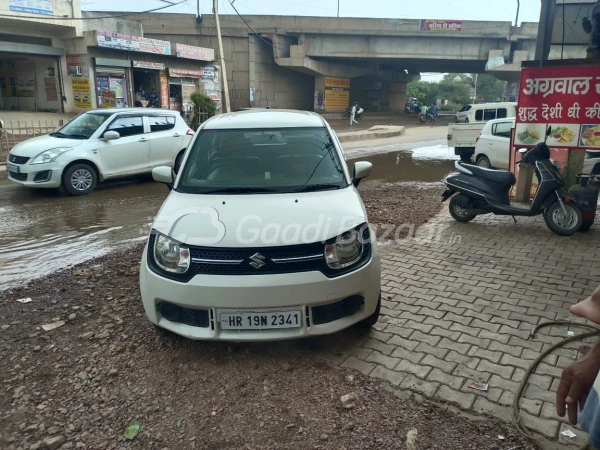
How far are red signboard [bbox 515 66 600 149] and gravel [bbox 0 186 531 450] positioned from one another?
564 cm

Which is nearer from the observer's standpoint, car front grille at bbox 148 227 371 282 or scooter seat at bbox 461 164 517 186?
car front grille at bbox 148 227 371 282

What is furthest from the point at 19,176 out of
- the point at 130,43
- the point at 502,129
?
the point at 130,43

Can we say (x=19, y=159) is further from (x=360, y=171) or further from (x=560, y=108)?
(x=560, y=108)

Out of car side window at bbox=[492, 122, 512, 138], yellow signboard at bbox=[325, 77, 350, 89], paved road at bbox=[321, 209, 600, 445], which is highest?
yellow signboard at bbox=[325, 77, 350, 89]

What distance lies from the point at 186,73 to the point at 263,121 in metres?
24.0

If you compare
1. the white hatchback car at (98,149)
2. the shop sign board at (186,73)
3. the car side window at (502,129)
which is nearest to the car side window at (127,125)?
the white hatchback car at (98,149)

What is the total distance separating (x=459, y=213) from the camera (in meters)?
7.35

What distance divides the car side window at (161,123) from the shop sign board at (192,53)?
16.2m

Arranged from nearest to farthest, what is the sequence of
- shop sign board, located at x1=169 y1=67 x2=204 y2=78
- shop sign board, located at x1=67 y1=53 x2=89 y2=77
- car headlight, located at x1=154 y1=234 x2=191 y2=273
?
1. car headlight, located at x1=154 y1=234 x2=191 y2=273
2. shop sign board, located at x1=67 y1=53 x2=89 y2=77
3. shop sign board, located at x1=169 y1=67 x2=204 y2=78

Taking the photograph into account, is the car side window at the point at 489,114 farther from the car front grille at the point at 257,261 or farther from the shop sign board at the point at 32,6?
the shop sign board at the point at 32,6

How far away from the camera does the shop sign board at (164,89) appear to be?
25.2m

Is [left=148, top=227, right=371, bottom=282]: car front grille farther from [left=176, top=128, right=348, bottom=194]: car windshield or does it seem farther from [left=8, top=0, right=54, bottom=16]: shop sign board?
[left=8, top=0, right=54, bottom=16]: shop sign board

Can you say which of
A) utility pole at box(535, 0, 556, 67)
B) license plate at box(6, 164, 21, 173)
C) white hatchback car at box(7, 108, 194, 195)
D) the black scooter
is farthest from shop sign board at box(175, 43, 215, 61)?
the black scooter

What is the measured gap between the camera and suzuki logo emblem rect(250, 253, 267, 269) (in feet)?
10.3
